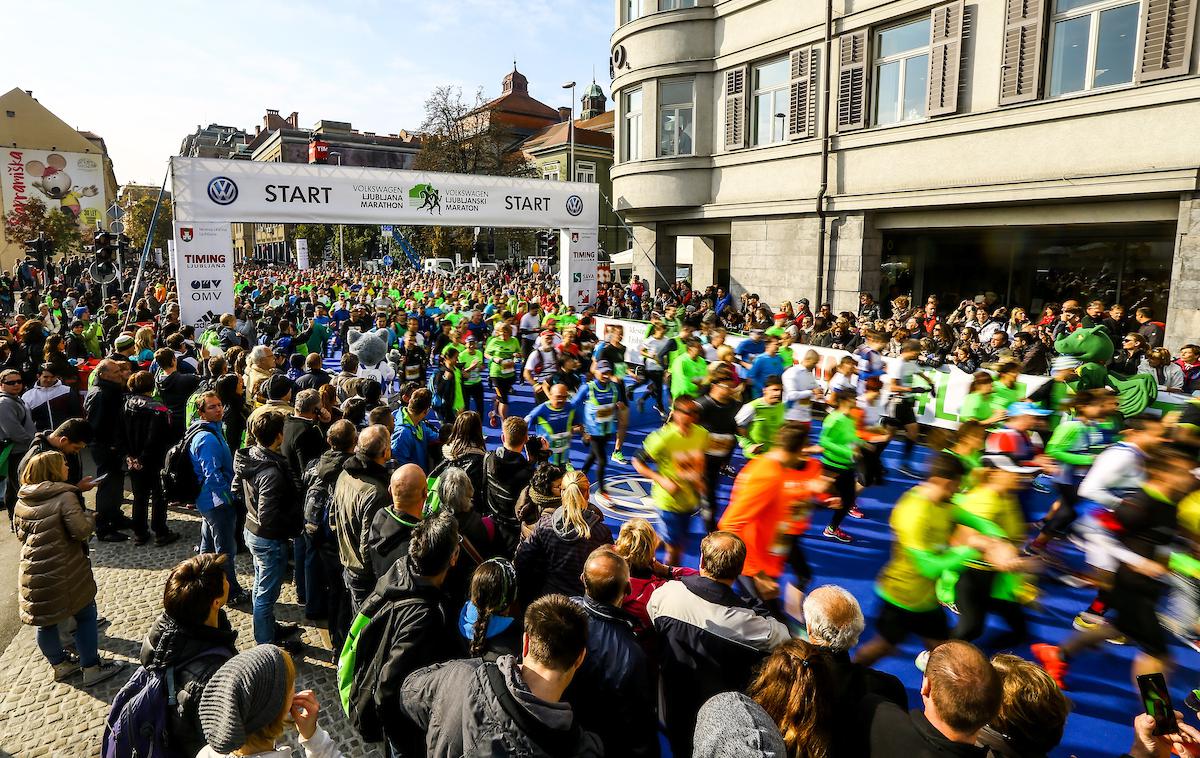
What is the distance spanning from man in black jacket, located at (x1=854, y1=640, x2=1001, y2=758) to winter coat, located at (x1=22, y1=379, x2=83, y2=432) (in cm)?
797

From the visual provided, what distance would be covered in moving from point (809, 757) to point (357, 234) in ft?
211

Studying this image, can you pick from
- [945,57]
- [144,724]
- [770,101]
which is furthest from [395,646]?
[770,101]

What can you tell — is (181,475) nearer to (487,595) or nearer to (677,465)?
(487,595)

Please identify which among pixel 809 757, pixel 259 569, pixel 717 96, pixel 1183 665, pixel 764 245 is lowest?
pixel 1183 665

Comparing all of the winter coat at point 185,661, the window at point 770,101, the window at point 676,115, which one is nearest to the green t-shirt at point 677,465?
the winter coat at point 185,661

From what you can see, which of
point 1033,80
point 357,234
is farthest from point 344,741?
point 357,234

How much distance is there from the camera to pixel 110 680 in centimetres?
454

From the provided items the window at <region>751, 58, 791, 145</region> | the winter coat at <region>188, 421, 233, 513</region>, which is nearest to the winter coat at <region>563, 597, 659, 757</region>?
the winter coat at <region>188, 421, 233, 513</region>

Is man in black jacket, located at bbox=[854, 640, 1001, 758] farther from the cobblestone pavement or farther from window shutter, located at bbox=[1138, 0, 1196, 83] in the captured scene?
window shutter, located at bbox=[1138, 0, 1196, 83]

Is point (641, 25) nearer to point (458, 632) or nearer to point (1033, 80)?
point (1033, 80)

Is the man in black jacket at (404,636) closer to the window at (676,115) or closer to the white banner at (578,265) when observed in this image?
the white banner at (578,265)

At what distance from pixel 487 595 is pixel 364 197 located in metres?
14.8

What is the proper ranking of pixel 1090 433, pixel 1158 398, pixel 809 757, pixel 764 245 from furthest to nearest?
1. pixel 764 245
2. pixel 1158 398
3. pixel 1090 433
4. pixel 809 757

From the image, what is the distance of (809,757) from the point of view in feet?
7.95
